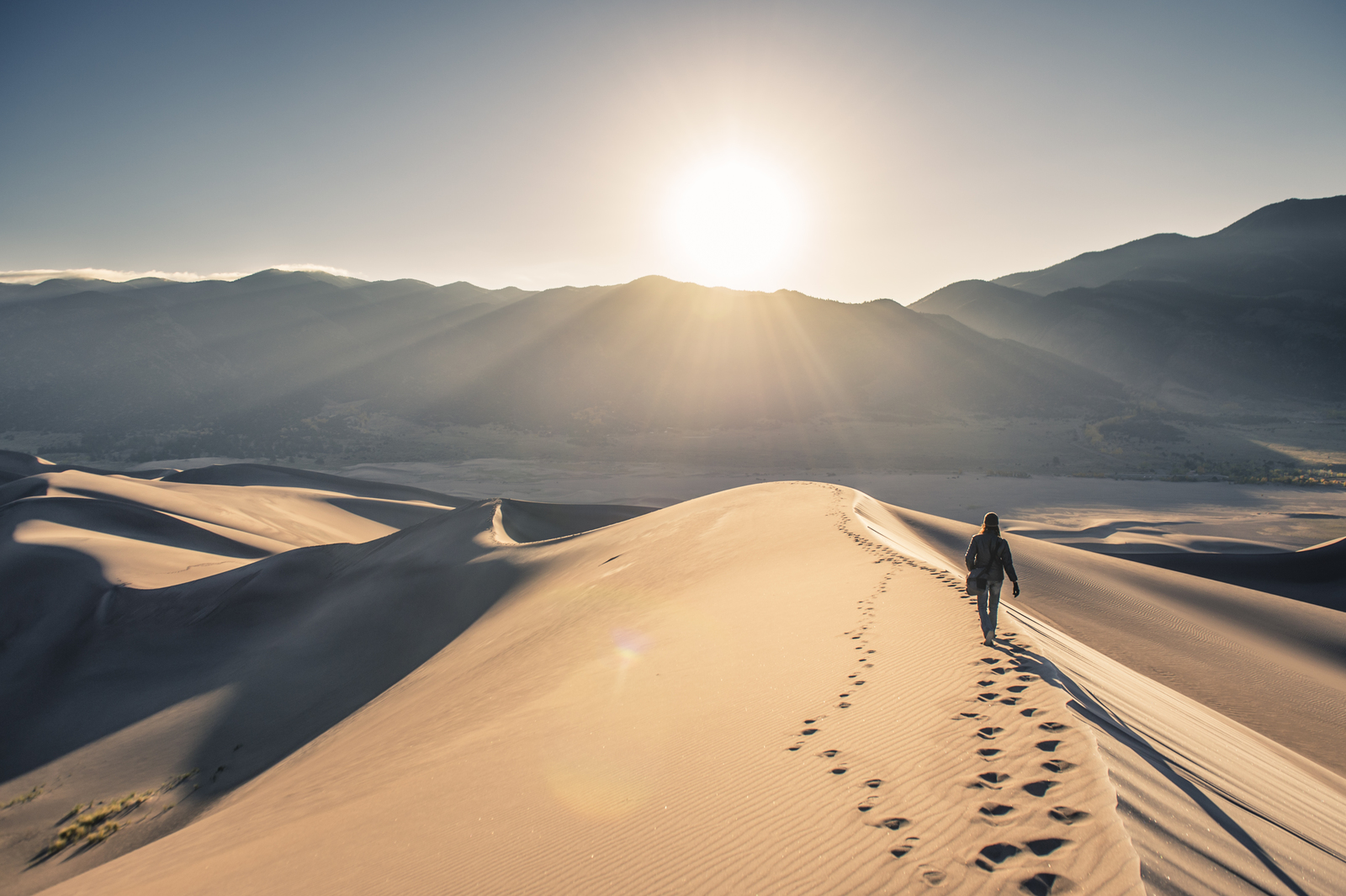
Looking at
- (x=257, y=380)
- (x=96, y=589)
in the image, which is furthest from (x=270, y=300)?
(x=96, y=589)

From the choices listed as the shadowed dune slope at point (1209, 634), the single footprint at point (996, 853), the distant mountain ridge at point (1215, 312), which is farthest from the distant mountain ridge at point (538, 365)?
the single footprint at point (996, 853)

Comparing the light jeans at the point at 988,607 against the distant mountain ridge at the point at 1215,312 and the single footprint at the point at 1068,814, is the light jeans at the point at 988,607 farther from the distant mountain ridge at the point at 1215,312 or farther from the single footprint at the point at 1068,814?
the distant mountain ridge at the point at 1215,312

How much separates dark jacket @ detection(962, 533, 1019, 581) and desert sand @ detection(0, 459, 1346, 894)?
61 cm

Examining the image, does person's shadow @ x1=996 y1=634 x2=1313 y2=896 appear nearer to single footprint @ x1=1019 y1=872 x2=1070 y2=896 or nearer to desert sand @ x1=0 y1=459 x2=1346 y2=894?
desert sand @ x1=0 y1=459 x2=1346 y2=894

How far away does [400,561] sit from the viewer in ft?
52.5

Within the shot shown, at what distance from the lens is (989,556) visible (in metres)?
5.70

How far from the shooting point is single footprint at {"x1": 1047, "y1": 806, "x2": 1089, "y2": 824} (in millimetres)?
2604

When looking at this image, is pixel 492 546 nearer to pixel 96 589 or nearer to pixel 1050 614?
pixel 96 589

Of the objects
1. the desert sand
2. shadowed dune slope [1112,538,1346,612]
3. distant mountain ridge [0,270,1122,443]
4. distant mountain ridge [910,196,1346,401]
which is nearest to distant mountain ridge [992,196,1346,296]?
distant mountain ridge [910,196,1346,401]

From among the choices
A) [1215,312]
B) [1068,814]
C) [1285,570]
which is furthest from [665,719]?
[1215,312]

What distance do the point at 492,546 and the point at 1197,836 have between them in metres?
15.7

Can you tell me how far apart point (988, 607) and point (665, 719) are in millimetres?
3092

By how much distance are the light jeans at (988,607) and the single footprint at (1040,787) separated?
2.71 metres

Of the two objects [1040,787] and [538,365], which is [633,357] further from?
[1040,787]
